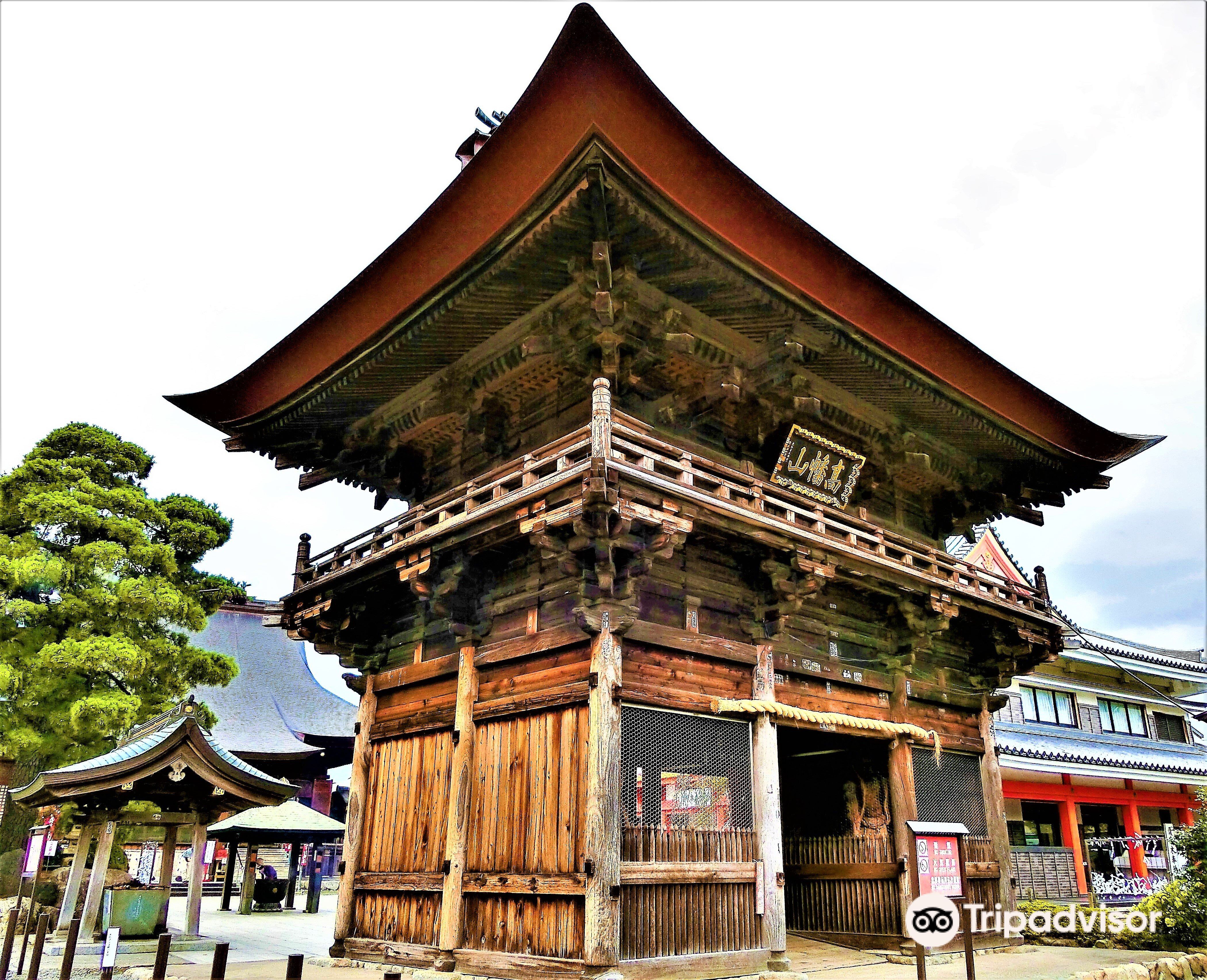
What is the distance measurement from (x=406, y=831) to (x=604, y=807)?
4.05 metres

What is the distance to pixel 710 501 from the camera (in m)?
9.82

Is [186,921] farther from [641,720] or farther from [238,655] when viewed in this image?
[238,655]

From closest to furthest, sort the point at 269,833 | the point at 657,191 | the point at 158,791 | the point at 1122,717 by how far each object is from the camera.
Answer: the point at 657,191 → the point at 158,791 → the point at 269,833 → the point at 1122,717

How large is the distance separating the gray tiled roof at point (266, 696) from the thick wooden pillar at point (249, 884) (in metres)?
7.59

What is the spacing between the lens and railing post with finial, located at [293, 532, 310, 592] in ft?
45.0

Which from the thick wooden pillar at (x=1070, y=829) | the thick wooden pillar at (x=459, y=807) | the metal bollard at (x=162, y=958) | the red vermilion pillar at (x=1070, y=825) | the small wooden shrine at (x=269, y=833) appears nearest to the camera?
the metal bollard at (x=162, y=958)

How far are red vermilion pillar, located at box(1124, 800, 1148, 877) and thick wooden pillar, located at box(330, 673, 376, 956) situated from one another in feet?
79.9

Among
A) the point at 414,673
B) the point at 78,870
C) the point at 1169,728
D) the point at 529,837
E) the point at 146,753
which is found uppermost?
the point at 1169,728

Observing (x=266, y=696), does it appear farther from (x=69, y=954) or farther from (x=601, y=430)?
(x=601, y=430)

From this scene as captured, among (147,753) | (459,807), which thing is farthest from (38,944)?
(147,753)

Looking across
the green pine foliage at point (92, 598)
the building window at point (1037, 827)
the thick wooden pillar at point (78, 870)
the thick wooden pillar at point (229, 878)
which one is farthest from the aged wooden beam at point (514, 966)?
the building window at point (1037, 827)

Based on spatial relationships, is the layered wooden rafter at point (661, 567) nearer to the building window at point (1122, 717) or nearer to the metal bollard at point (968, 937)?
the metal bollard at point (968, 937)

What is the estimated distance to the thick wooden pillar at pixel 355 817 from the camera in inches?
473

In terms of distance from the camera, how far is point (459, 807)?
34.7 feet
